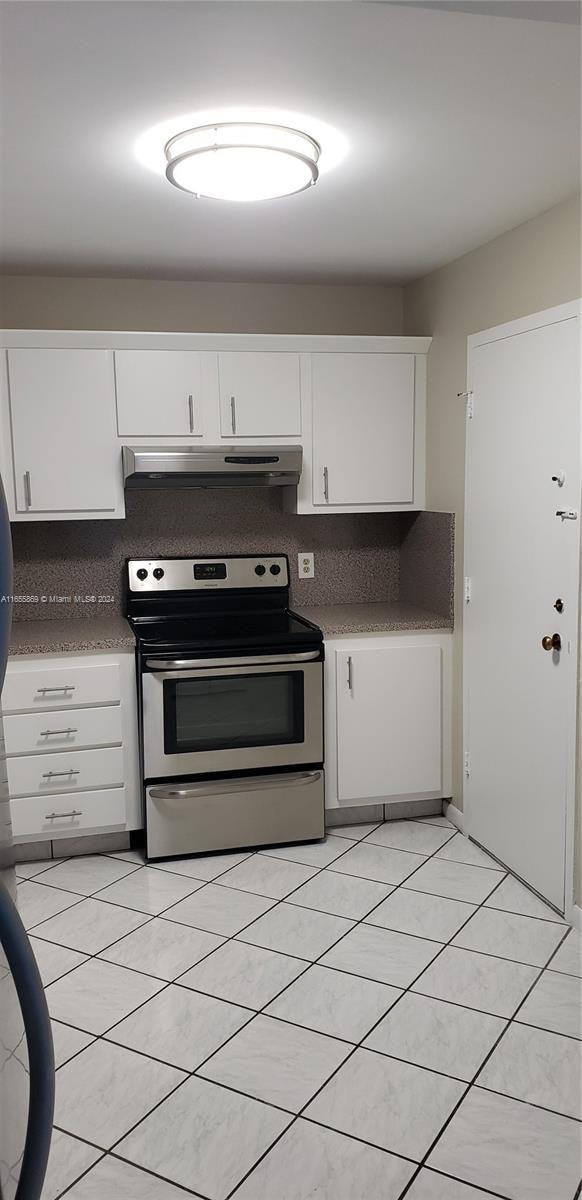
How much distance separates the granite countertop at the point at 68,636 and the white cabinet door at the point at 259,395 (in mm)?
927

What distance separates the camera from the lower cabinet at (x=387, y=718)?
375 cm

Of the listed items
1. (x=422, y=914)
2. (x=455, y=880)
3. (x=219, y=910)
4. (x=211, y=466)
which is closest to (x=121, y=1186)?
(x=219, y=910)

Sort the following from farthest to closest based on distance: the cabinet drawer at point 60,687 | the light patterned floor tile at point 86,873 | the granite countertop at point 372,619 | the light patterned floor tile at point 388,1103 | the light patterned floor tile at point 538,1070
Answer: the granite countertop at point 372,619 < the cabinet drawer at point 60,687 < the light patterned floor tile at point 86,873 < the light patterned floor tile at point 538,1070 < the light patterned floor tile at point 388,1103

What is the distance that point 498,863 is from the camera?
346cm

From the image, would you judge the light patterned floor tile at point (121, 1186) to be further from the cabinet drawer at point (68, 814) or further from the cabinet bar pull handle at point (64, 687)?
the cabinet bar pull handle at point (64, 687)

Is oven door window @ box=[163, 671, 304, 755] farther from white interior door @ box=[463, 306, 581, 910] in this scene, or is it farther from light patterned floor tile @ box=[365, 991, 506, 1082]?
light patterned floor tile @ box=[365, 991, 506, 1082]

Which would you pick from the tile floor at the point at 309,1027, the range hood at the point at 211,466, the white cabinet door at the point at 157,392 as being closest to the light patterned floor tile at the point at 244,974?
the tile floor at the point at 309,1027

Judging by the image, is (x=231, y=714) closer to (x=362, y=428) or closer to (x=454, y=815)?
(x=454, y=815)

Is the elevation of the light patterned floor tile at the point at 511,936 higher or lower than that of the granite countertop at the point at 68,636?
lower

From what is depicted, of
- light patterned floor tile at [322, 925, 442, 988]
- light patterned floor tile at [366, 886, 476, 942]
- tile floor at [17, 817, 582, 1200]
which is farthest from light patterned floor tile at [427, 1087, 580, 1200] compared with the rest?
light patterned floor tile at [366, 886, 476, 942]

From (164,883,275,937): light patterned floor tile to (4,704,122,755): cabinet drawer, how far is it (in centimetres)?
71

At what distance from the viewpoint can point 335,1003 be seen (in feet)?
8.40

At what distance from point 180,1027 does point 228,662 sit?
4.62 ft

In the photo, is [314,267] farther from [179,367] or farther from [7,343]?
[7,343]
